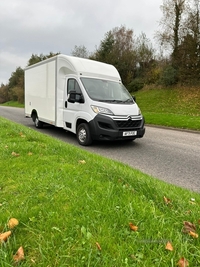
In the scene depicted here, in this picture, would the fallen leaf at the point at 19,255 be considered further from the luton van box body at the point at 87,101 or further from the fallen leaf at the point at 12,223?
the luton van box body at the point at 87,101

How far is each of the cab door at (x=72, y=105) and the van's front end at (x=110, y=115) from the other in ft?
1.10

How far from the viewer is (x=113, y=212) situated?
215 centimetres

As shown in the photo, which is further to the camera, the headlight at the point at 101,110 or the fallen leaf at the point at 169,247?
the headlight at the point at 101,110

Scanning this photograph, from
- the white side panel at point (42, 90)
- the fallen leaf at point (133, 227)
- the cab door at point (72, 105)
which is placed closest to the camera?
the fallen leaf at point (133, 227)

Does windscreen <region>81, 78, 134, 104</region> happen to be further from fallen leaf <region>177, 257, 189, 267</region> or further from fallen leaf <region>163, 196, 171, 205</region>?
fallen leaf <region>177, 257, 189, 267</region>

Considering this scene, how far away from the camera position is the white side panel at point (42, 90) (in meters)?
8.55

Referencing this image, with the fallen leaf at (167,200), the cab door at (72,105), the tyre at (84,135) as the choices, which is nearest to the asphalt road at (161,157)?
the tyre at (84,135)

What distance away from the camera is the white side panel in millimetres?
8555

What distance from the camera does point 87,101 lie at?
667cm

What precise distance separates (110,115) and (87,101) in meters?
0.89

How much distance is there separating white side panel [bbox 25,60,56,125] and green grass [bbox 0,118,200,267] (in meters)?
5.59

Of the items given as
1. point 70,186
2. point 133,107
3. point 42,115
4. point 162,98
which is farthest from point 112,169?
point 162,98

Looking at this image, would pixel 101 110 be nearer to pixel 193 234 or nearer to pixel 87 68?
pixel 87 68

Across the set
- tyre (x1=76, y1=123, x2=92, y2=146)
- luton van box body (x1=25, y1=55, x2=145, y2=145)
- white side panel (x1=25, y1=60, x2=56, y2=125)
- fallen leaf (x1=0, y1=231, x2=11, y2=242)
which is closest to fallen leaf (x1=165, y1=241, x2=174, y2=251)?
fallen leaf (x1=0, y1=231, x2=11, y2=242)
